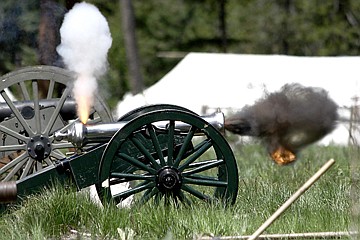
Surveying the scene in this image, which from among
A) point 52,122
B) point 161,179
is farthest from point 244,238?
point 52,122

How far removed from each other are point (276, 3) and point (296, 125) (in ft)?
95.7

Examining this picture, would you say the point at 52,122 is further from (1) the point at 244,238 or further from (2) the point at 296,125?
→ (1) the point at 244,238

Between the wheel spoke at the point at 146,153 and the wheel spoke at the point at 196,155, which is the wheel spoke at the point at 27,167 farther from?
the wheel spoke at the point at 196,155

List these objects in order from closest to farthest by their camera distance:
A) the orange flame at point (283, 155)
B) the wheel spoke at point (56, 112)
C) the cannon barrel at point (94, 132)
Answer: the cannon barrel at point (94, 132), the orange flame at point (283, 155), the wheel spoke at point (56, 112)

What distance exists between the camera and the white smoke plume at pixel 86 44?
1022cm

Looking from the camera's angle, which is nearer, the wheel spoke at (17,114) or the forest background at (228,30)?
the wheel spoke at (17,114)

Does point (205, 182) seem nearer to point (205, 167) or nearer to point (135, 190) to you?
point (205, 167)

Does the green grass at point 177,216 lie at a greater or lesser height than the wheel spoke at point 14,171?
lesser

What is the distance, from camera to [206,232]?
25.2 ft

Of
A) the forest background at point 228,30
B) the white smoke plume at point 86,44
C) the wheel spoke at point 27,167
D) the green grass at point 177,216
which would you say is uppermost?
the forest background at point 228,30

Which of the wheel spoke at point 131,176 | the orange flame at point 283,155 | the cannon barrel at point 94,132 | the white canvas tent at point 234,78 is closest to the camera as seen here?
the wheel spoke at point 131,176

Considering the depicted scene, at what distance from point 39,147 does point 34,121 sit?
0.98 ft

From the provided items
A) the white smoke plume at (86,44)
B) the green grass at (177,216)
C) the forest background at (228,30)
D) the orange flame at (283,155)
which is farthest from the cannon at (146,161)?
the forest background at (228,30)

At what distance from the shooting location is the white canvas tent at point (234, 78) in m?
18.8
